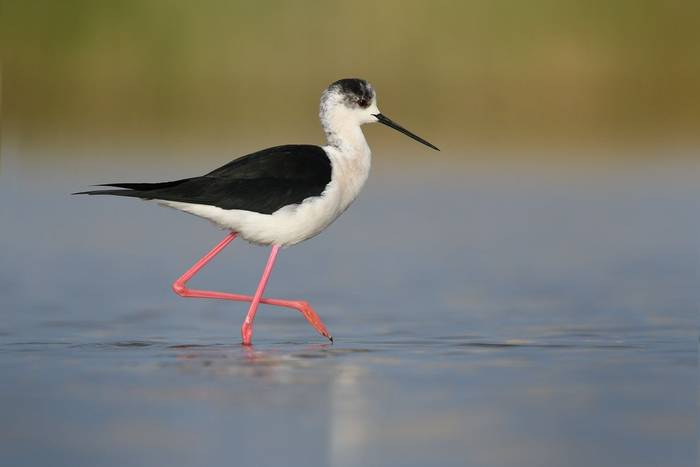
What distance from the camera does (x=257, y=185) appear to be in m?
8.51

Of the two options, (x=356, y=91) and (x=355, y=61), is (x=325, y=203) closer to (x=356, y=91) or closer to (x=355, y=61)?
(x=356, y=91)

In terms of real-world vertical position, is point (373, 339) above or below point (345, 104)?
below

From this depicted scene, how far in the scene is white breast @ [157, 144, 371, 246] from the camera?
27.9 ft

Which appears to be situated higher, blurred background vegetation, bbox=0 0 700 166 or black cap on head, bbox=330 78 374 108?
blurred background vegetation, bbox=0 0 700 166

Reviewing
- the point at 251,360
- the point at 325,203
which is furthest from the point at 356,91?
the point at 251,360

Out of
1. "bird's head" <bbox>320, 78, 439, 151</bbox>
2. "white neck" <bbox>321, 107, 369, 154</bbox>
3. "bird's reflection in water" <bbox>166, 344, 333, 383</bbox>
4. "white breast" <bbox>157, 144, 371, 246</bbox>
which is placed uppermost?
"bird's head" <bbox>320, 78, 439, 151</bbox>

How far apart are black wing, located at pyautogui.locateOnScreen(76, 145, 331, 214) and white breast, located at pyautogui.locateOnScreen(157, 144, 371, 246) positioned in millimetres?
39

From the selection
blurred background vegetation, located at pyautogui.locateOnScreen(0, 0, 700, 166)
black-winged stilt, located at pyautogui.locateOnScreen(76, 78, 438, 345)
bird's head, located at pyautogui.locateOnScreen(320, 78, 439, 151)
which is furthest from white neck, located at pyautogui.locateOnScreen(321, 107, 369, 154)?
blurred background vegetation, located at pyautogui.locateOnScreen(0, 0, 700, 166)

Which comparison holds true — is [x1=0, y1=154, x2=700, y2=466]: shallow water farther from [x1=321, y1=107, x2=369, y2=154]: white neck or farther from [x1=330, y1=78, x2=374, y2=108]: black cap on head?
[x1=330, y1=78, x2=374, y2=108]: black cap on head

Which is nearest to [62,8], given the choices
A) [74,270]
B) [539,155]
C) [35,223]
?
[539,155]

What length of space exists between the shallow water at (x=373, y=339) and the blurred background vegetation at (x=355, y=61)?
7.51 metres

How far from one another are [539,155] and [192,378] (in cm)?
1260

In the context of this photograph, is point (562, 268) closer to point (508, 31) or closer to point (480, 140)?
point (480, 140)

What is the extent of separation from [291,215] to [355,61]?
14514mm
